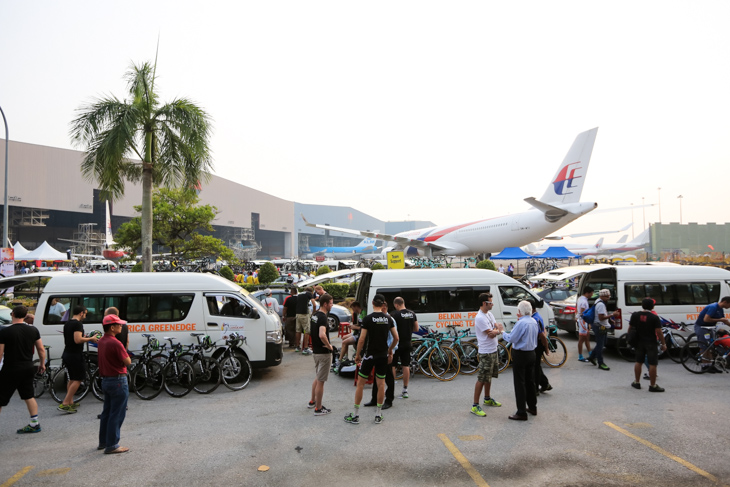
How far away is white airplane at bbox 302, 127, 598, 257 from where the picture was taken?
104 ft

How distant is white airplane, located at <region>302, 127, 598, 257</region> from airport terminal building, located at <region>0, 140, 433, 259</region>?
21682 millimetres

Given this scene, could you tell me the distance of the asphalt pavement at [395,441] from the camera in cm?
487

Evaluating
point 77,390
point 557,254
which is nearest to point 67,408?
point 77,390

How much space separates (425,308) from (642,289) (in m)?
5.26

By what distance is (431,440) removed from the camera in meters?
5.86

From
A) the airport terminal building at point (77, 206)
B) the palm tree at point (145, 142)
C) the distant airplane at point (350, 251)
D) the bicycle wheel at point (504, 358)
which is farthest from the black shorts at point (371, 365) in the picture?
the distant airplane at point (350, 251)

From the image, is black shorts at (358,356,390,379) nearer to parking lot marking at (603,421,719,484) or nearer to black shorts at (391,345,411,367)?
black shorts at (391,345,411,367)

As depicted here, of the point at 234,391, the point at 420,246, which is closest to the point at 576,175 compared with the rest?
the point at 420,246

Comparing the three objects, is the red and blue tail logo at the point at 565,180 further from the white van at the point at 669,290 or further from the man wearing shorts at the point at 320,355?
the man wearing shorts at the point at 320,355

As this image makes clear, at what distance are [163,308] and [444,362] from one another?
559cm

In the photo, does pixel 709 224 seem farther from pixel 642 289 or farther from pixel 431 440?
pixel 431 440

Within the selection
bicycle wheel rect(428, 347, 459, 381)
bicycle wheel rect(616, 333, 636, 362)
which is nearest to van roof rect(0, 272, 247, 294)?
bicycle wheel rect(428, 347, 459, 381)

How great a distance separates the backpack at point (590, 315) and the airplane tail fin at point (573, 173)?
24.1m

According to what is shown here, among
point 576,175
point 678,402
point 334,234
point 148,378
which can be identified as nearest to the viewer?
point 678,402
